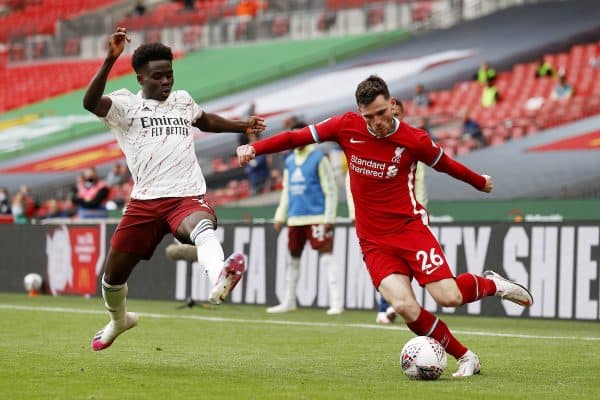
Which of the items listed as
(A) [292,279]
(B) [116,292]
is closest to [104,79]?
(B) [116,292]

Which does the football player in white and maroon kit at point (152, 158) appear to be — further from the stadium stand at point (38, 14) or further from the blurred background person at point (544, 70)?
the stadium stand at point (38, 14)

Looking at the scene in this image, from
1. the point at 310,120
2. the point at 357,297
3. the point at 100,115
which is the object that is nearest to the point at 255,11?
the point at 310,120

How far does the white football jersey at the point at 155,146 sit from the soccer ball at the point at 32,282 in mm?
11557

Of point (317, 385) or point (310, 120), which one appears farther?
point (310, 120)

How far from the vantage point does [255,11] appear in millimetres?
42469

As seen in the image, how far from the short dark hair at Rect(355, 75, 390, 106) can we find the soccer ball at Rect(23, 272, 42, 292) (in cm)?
1297

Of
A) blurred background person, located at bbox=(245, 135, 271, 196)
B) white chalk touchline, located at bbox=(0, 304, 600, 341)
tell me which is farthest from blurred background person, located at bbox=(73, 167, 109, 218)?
blurred background person, located at bbox=(245, 135, 271, 196)

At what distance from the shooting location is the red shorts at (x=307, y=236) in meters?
15.7

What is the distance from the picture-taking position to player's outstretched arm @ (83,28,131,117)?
27.7 feet

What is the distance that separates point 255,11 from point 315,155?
2743cm

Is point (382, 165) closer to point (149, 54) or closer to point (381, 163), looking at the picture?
point (381, 163)

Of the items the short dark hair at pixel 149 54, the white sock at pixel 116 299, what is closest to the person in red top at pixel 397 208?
the short dark hair at pixel 149 54

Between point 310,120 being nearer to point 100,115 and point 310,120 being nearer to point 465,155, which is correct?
point 465,155

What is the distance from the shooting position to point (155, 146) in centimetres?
909
